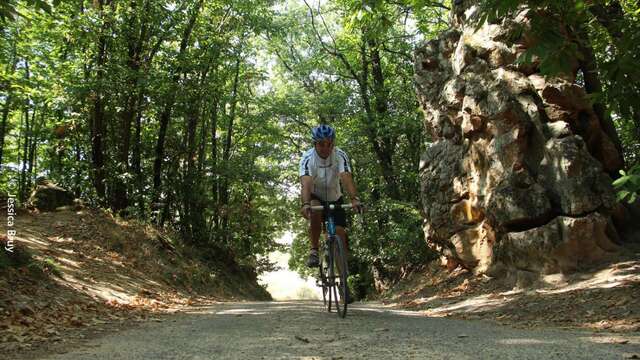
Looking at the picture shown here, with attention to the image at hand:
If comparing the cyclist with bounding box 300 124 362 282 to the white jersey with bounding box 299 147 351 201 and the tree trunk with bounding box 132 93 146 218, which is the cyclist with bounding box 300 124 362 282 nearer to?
the white jersey with bounding box 299 147 351 201

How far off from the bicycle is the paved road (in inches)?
27.7

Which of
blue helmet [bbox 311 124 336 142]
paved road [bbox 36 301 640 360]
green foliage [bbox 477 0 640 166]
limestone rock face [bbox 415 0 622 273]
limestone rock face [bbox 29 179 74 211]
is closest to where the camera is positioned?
paved road [bbox 36 301 640 360]

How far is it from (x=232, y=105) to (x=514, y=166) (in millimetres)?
16572

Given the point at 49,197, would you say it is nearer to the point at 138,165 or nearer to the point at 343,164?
the point at 138,165

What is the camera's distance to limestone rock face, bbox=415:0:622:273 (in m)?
8.97

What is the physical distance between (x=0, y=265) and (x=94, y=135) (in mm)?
7761

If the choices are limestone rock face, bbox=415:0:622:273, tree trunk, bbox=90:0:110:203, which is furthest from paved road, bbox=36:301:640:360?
tree trunk, bbox=90:0:110:203

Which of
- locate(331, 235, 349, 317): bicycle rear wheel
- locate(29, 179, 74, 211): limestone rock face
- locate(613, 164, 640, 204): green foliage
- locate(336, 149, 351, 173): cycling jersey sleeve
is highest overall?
locate(29, 179, 74, 211): limestone rock face

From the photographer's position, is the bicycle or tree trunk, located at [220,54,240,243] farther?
tree trunk, located at [220,54,240,243]

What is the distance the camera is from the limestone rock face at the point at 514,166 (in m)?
8.97

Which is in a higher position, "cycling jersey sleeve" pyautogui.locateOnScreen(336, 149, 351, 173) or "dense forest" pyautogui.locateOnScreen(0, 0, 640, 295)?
"dense forest" pyautogui.locateOnScreen(0, 0, 640, 295)

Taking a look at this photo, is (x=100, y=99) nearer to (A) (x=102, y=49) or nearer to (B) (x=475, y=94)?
(A) (x=102, y=49)

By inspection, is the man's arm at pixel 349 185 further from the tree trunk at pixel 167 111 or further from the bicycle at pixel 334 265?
the tree trunk at pixel 167 111

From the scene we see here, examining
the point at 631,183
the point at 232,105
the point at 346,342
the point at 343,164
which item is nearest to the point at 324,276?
the point at 343,164
